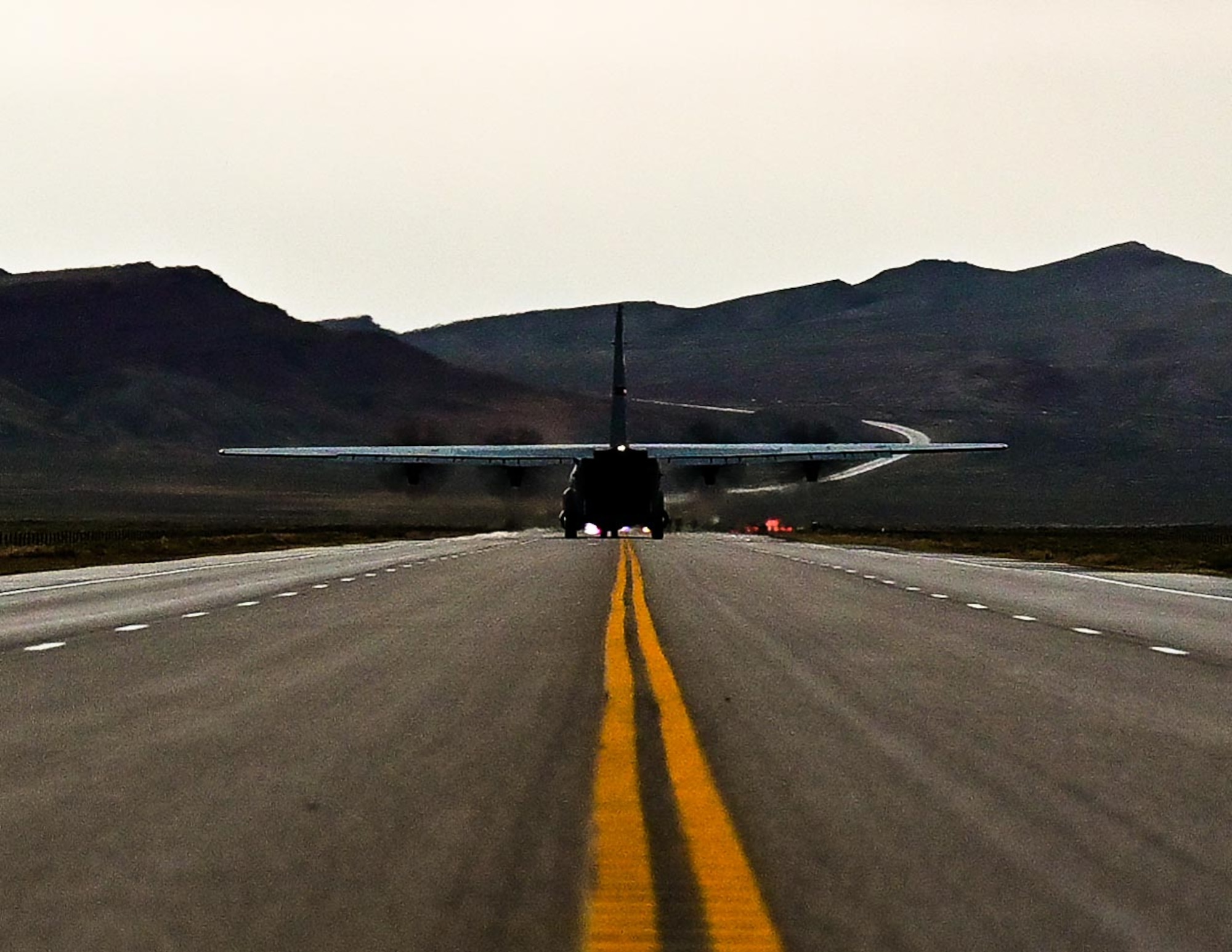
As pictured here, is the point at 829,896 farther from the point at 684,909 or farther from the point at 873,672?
the point at 873,672

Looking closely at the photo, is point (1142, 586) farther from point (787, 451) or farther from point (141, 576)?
point (787, 451)

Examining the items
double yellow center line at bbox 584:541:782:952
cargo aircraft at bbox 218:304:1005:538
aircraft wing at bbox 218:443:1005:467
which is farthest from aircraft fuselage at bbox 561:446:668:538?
double yellow center line at bbox 584:541:782:952

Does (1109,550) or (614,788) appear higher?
(1109,550)

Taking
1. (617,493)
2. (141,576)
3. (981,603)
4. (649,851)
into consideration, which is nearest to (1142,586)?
(981,603)

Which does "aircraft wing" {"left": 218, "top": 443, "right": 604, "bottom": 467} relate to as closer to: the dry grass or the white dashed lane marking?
the dry grass

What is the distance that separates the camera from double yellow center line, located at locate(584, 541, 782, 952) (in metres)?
5.92

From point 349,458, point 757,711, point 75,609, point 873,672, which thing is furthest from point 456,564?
point 349,458

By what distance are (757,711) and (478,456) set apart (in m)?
78.5

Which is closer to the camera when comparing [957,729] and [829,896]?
[829,896]

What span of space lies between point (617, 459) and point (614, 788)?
243ft

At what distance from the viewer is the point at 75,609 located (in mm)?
23531

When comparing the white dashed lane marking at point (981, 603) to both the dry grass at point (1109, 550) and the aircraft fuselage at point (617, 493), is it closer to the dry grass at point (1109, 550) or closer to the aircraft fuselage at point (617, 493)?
the dry grass at point (1109, 550)

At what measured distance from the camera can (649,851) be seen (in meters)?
7.17

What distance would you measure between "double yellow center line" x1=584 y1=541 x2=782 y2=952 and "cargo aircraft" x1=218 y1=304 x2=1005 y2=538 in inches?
2755
